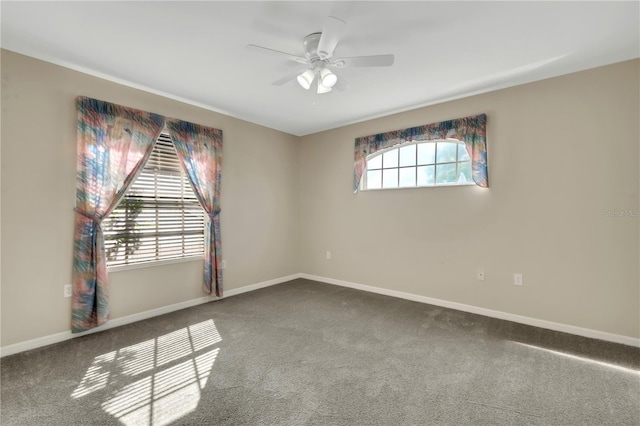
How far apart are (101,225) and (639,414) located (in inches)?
168

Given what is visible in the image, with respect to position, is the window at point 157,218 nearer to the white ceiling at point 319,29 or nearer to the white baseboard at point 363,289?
the white baseboard at point 363,289

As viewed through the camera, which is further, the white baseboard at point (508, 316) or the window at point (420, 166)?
the window at point (420, 166)

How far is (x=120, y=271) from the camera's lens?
9.97 feet

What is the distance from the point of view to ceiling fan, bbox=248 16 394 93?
1920 millimetres

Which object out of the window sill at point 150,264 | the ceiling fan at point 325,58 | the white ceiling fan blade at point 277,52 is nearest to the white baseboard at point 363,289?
the window sill at point 150,264

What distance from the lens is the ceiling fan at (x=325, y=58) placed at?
75.6 inches

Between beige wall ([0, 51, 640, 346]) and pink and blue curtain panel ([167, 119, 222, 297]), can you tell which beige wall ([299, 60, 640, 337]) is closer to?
beige wall ([0, 51, 640, 346])

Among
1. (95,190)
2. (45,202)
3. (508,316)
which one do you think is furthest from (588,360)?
(45,202)

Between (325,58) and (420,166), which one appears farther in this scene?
(420,166)

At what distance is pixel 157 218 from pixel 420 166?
327 cm

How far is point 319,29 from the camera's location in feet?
7.05

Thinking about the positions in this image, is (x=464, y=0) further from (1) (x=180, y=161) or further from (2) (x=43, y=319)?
(2) (x=43, y=319)

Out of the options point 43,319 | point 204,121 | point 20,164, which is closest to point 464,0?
point 204,121

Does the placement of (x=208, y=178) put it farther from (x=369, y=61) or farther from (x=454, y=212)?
(x=454, y=212)
